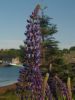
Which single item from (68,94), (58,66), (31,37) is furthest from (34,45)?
(58,66)

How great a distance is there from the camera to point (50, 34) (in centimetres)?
4988

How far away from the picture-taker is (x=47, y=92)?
4.27m

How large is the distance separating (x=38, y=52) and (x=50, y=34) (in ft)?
151

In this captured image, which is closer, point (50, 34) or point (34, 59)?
point (34, 59)

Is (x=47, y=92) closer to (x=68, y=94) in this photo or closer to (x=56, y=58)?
(x=68, y=94)

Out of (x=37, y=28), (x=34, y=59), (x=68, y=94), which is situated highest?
(x=37, y=28)

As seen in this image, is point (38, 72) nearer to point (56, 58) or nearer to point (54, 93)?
point (54, 93)

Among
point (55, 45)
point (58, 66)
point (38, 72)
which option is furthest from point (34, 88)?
point (55, 45)

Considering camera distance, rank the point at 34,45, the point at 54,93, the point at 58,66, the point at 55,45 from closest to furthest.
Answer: the point at 34,45 < the point at 54,93 < the point at 58,66 < the point at 55,45

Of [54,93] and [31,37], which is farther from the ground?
[31,37]

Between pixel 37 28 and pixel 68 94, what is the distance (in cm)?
81

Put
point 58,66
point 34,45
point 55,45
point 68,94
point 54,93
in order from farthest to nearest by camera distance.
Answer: point 55,45
point 58,66
point 54,93
point 68,94
point 34,45

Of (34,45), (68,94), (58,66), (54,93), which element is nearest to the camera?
(34,45)

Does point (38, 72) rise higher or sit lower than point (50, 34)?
lower
